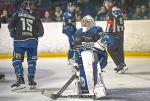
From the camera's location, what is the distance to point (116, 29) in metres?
11.9

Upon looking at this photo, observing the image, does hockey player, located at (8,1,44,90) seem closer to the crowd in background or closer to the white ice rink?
the white ice rink

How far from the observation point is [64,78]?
442 inches

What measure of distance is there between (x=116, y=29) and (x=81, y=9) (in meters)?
3.96

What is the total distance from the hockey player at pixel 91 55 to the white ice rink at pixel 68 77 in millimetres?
346

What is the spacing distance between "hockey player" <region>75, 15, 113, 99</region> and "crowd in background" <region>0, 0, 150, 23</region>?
6.55 m

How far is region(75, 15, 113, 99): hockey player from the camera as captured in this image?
8.59 m

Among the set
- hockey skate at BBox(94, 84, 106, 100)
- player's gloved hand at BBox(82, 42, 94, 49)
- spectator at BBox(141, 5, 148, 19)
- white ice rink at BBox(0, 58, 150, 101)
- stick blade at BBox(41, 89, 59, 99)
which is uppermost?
player's gloved hand at BBox(82, 42, 94, 49)

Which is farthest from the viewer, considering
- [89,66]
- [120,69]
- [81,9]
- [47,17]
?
[81,9]

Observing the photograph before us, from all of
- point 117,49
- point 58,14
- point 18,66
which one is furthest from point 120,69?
point 58,14

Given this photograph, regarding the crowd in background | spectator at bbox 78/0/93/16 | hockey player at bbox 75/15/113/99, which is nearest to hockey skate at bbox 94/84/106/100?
hockey player at bbox 75/15/113/99

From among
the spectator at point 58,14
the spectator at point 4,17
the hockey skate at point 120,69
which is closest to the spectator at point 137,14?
the spectator at point 58,14

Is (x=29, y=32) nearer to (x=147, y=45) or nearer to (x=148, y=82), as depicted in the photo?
A: (x=148, y=82)

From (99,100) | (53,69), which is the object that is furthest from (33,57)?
(53,69)

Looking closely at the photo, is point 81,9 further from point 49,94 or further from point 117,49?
point 49,94
